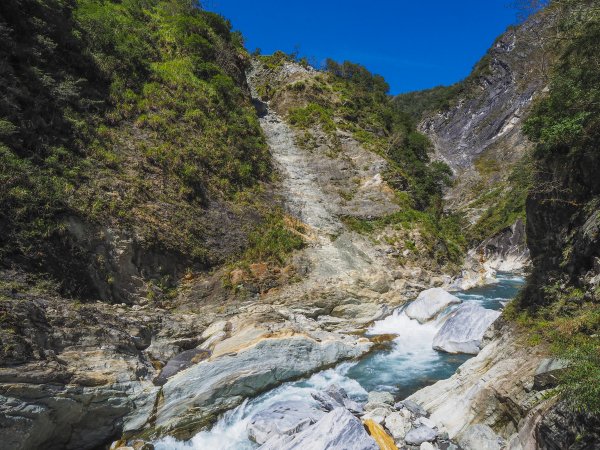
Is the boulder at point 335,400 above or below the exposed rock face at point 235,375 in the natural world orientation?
below

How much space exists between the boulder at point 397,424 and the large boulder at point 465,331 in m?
5.95

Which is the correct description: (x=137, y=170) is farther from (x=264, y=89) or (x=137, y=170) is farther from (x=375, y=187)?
(x=264, y=89)

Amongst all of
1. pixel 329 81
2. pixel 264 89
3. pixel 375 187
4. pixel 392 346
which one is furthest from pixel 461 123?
pixel 392 346

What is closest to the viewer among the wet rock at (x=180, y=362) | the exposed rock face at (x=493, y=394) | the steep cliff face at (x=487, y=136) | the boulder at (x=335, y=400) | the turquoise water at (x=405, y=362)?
the exposed rock face at (x=493, y=394)

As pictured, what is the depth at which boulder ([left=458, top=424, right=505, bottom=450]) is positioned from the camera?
817 cm

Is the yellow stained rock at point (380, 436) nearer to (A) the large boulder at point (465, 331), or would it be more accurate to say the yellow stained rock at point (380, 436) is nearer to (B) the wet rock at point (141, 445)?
(B) the wet rock at point (141, 445)

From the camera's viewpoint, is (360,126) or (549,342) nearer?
(549,342)

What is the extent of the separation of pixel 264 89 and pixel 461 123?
73106 mm

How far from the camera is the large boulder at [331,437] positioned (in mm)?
8742

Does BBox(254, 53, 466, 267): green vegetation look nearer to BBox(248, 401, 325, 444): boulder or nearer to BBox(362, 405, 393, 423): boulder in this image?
BBox(362, 405, 393, 423): boulder

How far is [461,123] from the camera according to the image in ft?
333

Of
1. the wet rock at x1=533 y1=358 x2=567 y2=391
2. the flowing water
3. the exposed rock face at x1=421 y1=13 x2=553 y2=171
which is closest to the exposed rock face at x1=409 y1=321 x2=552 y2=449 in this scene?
the wet rock at x1=533 y1=358 x2=567 y2=391

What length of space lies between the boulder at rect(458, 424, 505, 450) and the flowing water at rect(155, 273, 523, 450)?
3587 millimetres

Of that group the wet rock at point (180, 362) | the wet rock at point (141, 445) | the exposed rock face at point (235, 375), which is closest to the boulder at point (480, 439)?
the exposed rock face at point (235, 375)
